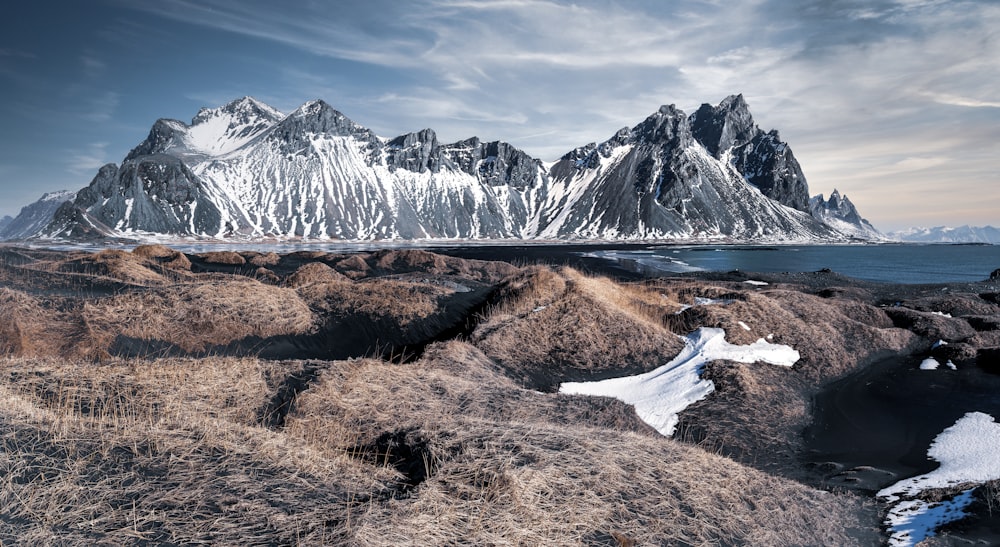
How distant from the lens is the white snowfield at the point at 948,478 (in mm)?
7891

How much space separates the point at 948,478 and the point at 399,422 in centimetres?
1072

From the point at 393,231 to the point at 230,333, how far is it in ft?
615

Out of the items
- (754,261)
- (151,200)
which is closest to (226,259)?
(754,261)

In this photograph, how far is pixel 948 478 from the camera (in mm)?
9977

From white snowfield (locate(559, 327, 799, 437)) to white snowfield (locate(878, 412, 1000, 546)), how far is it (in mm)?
4426

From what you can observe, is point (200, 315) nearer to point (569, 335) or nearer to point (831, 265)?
point (569, 335)

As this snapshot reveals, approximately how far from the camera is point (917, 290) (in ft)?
140

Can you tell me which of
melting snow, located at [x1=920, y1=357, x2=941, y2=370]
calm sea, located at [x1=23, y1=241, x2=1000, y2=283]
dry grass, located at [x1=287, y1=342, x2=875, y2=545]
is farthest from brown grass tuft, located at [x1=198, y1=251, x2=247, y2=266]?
melting snow, located at [x1=920, y1=357, x2=941, y2=370]

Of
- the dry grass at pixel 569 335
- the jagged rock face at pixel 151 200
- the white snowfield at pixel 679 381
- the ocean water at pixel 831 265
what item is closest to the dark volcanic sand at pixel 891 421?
the white snowfield at pixel 679 381

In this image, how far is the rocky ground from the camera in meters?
4.95

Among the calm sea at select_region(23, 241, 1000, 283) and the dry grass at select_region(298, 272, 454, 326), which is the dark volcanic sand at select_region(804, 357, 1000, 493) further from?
the calm sea at select_region(23, 241, 1000, 283)

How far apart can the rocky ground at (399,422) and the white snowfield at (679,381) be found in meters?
0.41

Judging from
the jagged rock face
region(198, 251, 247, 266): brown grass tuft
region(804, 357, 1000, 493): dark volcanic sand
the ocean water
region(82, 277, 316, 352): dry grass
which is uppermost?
the jagged rock face

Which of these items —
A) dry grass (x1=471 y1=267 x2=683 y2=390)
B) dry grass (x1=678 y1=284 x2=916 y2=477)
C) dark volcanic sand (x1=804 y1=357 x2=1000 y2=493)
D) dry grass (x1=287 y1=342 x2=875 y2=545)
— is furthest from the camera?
dry grass (x1=471 y1=267 x2=683 y2=390)
